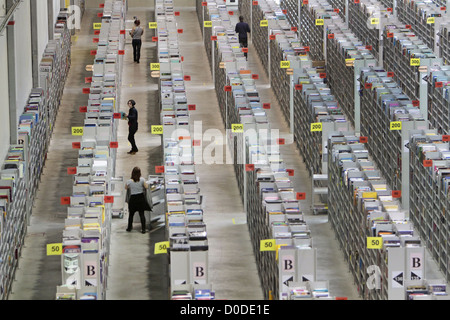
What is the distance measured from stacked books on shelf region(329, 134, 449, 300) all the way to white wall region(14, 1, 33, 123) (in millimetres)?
6867

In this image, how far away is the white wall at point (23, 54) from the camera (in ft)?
75.5

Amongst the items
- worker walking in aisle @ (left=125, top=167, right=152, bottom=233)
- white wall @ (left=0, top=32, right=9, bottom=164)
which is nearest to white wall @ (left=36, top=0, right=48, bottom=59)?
white wall @ (left=0, top=32, right=9, bottom=164)

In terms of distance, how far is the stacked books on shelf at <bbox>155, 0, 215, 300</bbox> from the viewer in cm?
1520

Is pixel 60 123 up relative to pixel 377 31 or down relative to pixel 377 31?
down

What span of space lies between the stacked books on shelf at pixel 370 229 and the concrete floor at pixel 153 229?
1.73 ft

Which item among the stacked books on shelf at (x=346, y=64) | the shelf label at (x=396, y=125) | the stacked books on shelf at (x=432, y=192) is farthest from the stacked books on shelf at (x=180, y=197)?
the stacked books on shelf at (x=346, y=64)

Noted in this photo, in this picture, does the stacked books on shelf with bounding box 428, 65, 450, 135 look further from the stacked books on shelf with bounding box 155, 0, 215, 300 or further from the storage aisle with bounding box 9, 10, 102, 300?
the storage aisle with bounding box 9, 10, 102, 300

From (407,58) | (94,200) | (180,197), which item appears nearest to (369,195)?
(180,197)

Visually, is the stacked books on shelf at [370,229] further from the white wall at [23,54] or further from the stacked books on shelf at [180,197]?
the white wall at [23,54]
